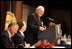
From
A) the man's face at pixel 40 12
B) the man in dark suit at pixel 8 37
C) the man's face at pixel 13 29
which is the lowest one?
the man in dark suit at pixel 8 37

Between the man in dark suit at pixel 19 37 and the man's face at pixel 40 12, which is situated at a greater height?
the man's face at pixel 40 12

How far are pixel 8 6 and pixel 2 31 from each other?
0.20ft

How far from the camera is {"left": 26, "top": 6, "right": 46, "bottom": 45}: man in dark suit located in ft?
1.20

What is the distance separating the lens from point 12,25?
36 centimetres

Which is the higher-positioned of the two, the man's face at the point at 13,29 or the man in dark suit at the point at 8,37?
the man's face at the point at 13,29

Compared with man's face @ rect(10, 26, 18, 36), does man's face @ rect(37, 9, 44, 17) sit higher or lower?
higher

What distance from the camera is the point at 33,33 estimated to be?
1.28 ft

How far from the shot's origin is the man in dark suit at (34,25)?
0.37 m

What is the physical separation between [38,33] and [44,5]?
0.06 meters

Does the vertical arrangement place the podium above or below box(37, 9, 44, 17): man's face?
below

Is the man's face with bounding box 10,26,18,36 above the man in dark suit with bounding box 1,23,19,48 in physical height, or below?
above

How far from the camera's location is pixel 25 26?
0.38 metres

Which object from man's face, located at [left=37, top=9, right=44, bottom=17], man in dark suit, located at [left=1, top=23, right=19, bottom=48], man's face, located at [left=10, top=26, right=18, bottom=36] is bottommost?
man in dark suit, located at [left=1, top=23, right=19, bottom=48]

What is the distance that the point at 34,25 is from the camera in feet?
1.22
